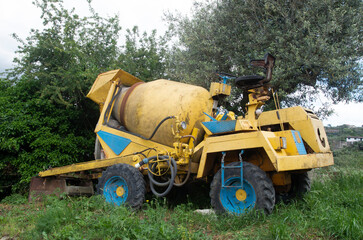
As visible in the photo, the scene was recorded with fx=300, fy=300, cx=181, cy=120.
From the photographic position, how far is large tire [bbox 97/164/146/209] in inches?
207

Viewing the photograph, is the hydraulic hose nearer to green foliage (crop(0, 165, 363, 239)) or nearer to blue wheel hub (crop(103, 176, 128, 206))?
green foliage (crop(0, 165, 363, 239))

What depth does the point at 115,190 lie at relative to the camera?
5.60 m

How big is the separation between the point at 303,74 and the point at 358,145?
23.4 ft

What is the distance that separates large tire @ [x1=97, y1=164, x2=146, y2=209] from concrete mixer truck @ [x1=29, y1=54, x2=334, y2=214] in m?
0.02

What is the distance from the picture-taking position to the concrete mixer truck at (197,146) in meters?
4.50

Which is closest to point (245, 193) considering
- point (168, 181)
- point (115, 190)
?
point (168, 181)

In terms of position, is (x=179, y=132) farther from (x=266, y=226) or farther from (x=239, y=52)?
(x=239, y=52)

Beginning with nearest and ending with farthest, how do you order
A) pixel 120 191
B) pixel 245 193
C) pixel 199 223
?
pixel 199 223
pixel 245 193
pixel 120 191

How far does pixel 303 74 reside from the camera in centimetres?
855

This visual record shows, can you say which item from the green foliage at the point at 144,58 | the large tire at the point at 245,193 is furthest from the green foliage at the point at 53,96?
the large tire at the point at 245,193

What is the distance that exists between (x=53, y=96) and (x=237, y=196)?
20.0 feet

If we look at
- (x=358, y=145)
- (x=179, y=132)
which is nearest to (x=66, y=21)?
(x=179, y=132)

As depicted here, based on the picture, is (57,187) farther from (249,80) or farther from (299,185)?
(299,185)

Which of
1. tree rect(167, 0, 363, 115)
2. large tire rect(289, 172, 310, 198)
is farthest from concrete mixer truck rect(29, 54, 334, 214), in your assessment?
tree rect(167, 0, 363, 115)
